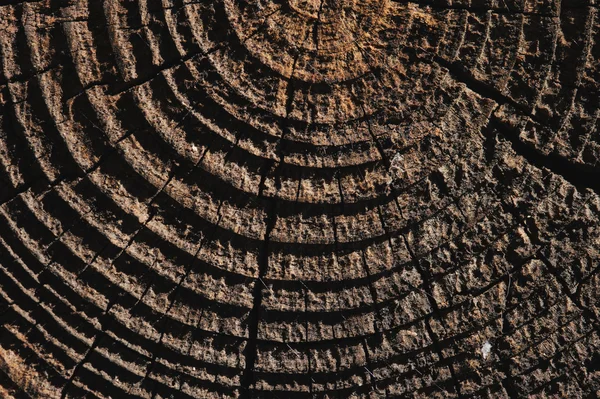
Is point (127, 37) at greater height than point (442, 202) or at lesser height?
greater

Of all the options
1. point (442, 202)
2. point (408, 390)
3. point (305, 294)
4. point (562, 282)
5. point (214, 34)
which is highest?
point (214, 34)

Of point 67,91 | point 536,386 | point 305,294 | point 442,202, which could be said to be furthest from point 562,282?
point 67,91

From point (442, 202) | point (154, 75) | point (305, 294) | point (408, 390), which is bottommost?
point (408, 390)

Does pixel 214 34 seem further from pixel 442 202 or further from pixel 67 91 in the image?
pixel 442 202

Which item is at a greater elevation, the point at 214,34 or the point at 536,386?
the point at 214,34

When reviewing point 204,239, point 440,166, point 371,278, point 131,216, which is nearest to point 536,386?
point 371,278

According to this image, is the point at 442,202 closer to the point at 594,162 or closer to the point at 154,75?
the point at 594,162
